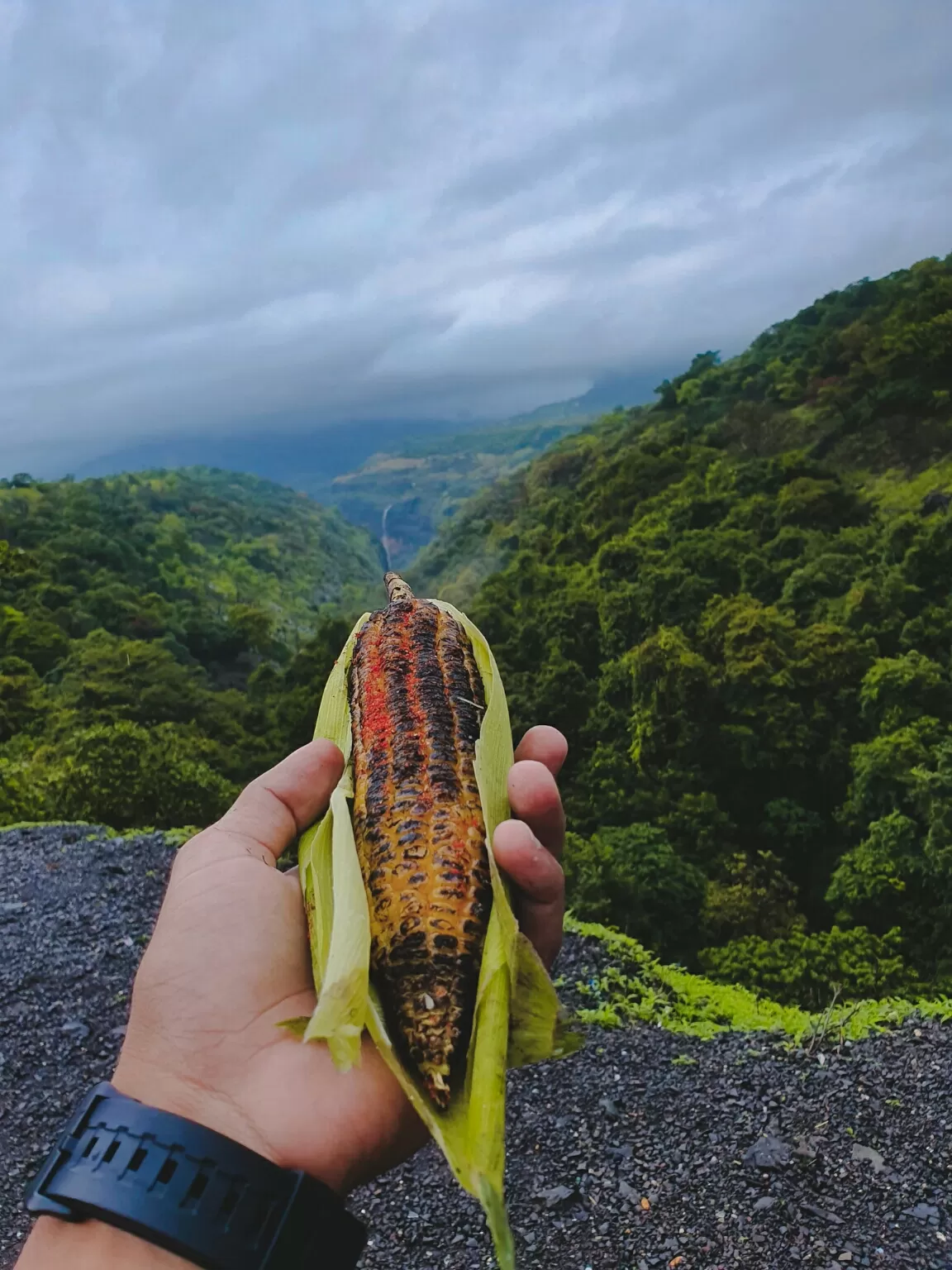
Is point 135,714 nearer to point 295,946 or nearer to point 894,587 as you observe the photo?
point 894,587

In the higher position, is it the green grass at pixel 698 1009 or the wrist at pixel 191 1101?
the wrist at pixel 191 1101

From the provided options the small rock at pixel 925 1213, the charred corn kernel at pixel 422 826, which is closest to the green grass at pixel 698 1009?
the small rock at pixel 925 1213

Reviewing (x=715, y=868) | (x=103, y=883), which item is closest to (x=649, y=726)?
(x=715, y=868)

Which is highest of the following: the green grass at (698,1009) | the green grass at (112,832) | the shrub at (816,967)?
the green grass at (112,832)

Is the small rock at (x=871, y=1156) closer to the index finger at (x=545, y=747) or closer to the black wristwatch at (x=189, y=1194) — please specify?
the index finger at (x=545, y=747)

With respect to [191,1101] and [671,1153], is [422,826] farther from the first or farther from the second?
[671,1153]

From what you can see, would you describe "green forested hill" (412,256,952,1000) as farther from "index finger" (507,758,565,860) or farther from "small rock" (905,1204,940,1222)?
"index finger" (507,758,565,860)

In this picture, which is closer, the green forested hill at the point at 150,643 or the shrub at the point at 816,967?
the shrub at the point at 816,967

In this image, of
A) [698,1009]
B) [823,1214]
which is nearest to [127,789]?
[698,1009]
